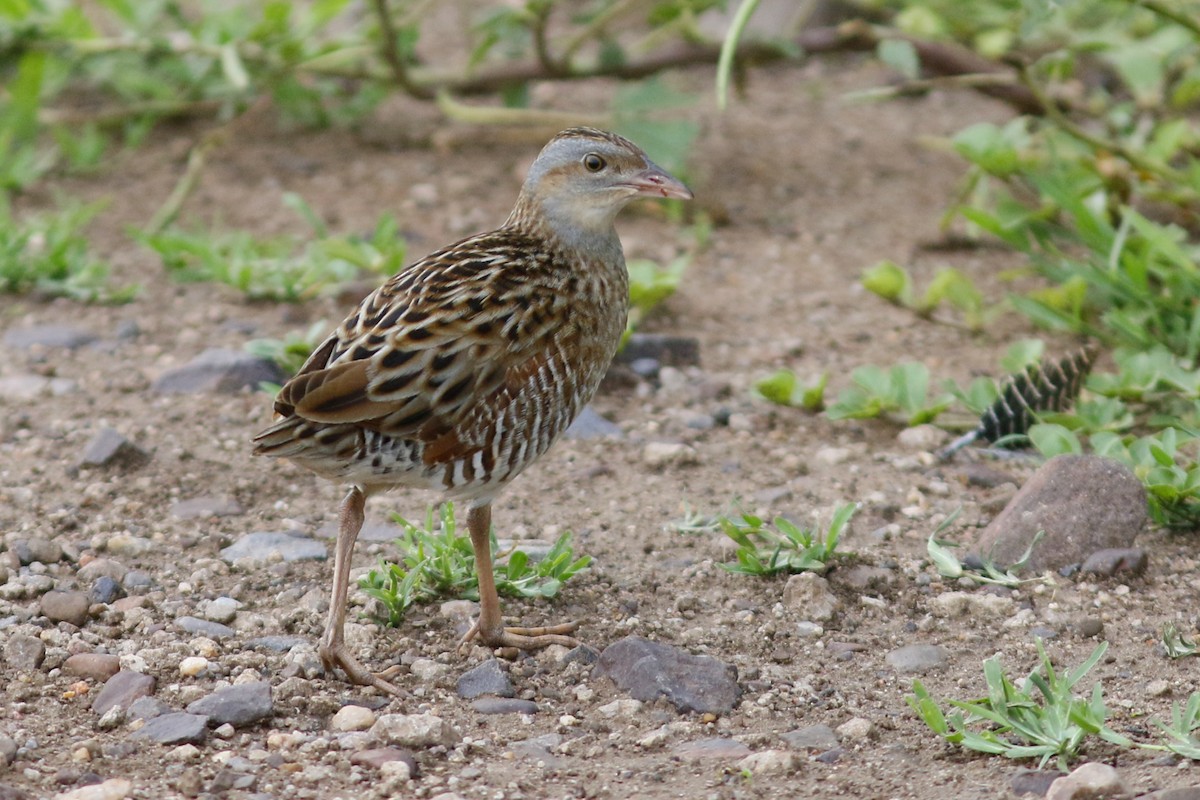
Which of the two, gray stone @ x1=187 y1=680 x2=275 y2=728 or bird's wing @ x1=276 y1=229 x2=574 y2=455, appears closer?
gray stone @ x1=187 y1=680 x2=275 y2=728

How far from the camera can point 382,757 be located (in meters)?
3.64

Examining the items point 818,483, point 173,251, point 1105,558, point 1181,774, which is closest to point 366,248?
point 173,251

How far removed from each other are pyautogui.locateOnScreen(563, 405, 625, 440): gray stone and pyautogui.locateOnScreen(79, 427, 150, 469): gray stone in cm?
149

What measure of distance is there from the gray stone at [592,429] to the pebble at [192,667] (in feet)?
6.41

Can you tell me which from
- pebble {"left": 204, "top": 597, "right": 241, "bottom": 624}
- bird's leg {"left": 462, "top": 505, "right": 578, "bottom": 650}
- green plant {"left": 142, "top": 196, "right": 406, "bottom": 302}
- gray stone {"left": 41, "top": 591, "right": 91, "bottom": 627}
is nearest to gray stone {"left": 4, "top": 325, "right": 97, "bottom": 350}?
green plant {"left": 142, "top": 196, "right": 406, "bottom": 302}

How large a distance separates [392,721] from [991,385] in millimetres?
2755

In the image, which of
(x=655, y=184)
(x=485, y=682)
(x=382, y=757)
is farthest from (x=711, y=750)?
(x=655, y=184)

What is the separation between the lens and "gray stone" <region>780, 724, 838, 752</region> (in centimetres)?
376

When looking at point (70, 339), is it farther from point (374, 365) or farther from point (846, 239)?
point (846, 239)

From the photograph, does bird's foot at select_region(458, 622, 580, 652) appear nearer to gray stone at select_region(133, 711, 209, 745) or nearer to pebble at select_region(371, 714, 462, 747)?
pebble at select_region(371, 714, 462, 747)

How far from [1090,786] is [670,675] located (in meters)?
1.11

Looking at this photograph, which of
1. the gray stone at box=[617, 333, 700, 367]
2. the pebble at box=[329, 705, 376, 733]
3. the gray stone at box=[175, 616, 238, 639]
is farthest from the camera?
the gray stone at box=[617, 333, 700, 367]

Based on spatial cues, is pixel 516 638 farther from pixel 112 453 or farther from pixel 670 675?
pixel 112 453

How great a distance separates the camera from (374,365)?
412 centimetres
